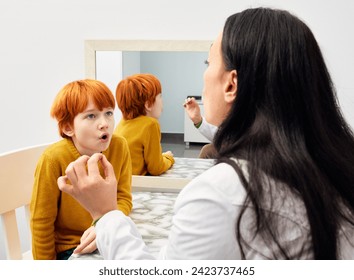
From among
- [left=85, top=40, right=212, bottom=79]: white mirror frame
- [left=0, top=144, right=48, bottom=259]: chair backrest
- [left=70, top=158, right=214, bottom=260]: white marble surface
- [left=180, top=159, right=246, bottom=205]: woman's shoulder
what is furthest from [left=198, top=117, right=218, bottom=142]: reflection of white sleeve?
[left=180, top=159, right=246, bottom=205]: woman's shoulder

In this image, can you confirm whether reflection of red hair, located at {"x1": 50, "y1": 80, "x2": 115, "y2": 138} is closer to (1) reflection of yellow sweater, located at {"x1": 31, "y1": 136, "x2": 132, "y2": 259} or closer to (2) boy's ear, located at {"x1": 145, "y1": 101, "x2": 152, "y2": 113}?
(1) reflection of yellow sweater, located at {"x1": 31, "y1": 136, "x2": 132, "y2": 259}

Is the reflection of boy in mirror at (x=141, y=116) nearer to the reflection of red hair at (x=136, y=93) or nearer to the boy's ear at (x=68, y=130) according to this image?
the reflection of red hair at (x=136, y=93)

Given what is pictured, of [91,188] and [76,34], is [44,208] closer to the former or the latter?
[91,188]

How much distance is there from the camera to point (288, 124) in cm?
49

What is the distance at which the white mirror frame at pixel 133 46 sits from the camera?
53.9 inches

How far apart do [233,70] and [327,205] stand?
208 mm

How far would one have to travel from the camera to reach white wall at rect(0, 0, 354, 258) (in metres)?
1.31

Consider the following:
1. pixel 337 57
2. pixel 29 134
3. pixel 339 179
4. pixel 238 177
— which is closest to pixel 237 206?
pixel 238 177

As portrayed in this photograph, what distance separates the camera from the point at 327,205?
1.54 ft

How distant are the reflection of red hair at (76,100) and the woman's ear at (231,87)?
→ 0.53m

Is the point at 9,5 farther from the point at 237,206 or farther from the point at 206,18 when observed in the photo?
the point at 237,206

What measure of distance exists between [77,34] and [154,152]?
526mm

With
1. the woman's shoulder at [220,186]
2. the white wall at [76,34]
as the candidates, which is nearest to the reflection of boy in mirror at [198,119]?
the white wall at [76,34]

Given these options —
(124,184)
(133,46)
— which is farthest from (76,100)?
(133,46)
